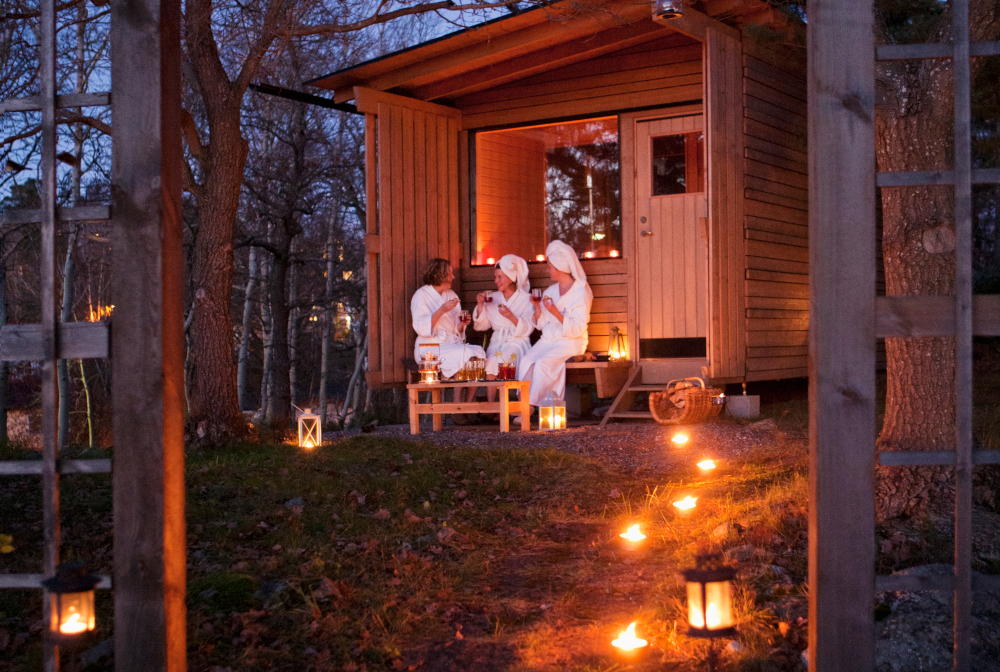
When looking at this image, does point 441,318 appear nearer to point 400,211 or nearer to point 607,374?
point 400,211

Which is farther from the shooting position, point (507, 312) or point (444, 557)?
point (507, 312)

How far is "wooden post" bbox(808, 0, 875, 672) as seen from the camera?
8.70ft

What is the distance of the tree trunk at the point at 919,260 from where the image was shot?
4.23 m

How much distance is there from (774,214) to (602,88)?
2241 millimetres

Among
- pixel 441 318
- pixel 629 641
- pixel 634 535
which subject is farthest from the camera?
pixel 441 318

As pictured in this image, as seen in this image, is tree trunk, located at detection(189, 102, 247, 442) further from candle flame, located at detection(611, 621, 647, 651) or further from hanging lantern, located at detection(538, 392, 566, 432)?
candle flame, located at detection(611, 621, 647, 651)

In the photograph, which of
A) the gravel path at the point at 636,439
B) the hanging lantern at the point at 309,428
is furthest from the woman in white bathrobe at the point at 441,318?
the hanging lantern at the point at 309,428

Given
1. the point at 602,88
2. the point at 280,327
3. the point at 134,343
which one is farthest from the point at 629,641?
the point at 280,327

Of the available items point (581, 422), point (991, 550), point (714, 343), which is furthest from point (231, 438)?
point (991, 550)

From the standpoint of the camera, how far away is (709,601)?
2.92 metres

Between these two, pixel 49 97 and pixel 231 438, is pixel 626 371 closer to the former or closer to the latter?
pixel 231 438

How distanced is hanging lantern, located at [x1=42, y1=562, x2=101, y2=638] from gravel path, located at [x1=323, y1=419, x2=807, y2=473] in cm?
415

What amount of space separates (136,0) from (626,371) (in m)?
7.33

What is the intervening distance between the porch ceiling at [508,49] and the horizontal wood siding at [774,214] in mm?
941
